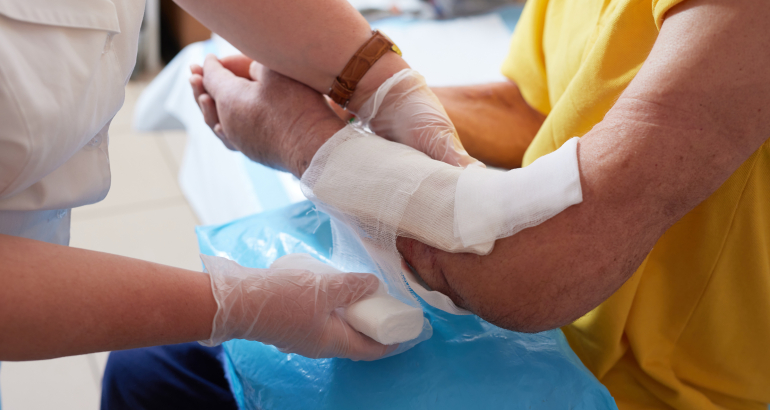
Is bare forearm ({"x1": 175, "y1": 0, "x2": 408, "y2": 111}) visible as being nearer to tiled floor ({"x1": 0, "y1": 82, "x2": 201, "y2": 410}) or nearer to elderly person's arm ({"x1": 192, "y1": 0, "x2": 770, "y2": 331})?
elderly person's arm ({"x1": 192, "y1": 0, "x2": 770, "y2": 331})

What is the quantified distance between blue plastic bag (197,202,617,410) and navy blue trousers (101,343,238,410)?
0.08 m

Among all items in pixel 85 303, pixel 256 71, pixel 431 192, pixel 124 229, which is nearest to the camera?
pixel 85 303

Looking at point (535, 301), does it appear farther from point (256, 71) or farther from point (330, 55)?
point (256, 71)

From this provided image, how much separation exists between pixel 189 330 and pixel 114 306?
0.08 metres

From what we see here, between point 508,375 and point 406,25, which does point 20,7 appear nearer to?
point 508,375

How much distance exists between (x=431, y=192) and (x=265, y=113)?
0.35 m

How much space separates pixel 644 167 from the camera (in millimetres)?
514

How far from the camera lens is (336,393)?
650mm

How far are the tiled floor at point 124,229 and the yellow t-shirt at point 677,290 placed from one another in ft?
4.20

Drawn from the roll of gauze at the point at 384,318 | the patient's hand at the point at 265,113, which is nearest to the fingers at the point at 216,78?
the patient's hand at the point at 265,113

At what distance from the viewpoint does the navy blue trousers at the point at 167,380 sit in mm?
799

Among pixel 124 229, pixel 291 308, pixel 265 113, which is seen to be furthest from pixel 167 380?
pixel 124 229

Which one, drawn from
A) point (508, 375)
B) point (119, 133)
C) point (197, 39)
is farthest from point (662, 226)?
point (197, 39)

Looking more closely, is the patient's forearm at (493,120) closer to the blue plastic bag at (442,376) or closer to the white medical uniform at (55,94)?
the blue plastic bag at (442,376)
